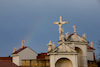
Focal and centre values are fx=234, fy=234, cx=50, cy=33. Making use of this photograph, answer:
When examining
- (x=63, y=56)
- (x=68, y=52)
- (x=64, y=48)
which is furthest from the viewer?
(x=64, y=48)

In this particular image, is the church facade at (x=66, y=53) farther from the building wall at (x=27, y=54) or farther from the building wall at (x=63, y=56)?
the building wall at (x=27, y=54)

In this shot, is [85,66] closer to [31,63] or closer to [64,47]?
[64,47]

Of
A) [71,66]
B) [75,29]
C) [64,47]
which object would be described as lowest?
[71,66]

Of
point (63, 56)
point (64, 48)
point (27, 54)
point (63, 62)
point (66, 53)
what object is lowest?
point (63, 62)

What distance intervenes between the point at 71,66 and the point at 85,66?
294cm

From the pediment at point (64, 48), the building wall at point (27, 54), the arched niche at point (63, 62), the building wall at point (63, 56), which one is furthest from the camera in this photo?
the building wall at point (27, 54)

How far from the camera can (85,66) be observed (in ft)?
93.8

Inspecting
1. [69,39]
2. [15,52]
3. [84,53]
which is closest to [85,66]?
[84,53]

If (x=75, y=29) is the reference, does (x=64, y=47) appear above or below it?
below

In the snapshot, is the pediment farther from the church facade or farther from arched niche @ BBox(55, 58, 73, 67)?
arched niche @ BBox(55, 58, 73, 67)

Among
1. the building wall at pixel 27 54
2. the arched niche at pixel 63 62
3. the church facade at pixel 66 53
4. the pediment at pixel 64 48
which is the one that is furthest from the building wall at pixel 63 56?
the building wall at pixel 27 54

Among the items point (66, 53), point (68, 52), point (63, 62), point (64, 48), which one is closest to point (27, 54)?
point (63, 62)

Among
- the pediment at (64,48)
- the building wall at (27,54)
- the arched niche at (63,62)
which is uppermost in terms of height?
the building wall at (27,54)

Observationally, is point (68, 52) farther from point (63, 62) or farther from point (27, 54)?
point (27, 54)
